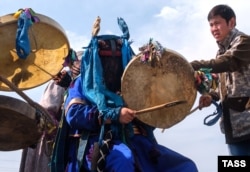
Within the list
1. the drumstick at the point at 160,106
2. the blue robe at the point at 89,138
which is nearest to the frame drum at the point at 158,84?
the drumstick at the point at 160,106

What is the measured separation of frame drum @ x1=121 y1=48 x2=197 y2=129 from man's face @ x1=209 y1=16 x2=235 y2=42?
963 millimetres

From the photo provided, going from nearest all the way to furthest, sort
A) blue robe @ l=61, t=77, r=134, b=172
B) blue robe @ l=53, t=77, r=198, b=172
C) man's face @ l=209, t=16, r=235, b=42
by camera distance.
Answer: blue robe @ l=61, t=77, r=134, b=172
blue robe @ l=53, t=77, r=198, b=172
man's face @ l=209, t=16, r=235, b=42

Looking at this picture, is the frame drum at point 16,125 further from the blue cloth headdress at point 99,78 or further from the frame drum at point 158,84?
the frame drum at point 158,84

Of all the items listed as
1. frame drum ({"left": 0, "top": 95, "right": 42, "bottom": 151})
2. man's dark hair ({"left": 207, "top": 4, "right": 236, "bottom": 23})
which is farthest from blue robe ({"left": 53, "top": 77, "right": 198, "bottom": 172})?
man's dark hair ({"left": 207, "top": 4, "right": 236, "bottom": 23})

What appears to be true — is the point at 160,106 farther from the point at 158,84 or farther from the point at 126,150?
the point at 126,150

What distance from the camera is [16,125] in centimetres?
408

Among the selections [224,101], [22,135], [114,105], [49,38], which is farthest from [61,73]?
[224,101]

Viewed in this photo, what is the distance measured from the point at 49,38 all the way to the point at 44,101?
976 mm

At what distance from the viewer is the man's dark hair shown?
457cm

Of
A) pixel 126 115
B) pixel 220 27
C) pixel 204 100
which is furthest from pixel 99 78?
pixel 220 27

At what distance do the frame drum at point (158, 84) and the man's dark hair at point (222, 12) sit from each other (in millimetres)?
1031

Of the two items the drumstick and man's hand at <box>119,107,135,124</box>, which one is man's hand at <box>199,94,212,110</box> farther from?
man's hand at <box>119,107,135,124</box>

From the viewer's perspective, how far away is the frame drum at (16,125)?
12.6 feet

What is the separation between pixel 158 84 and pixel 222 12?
3.96ft
